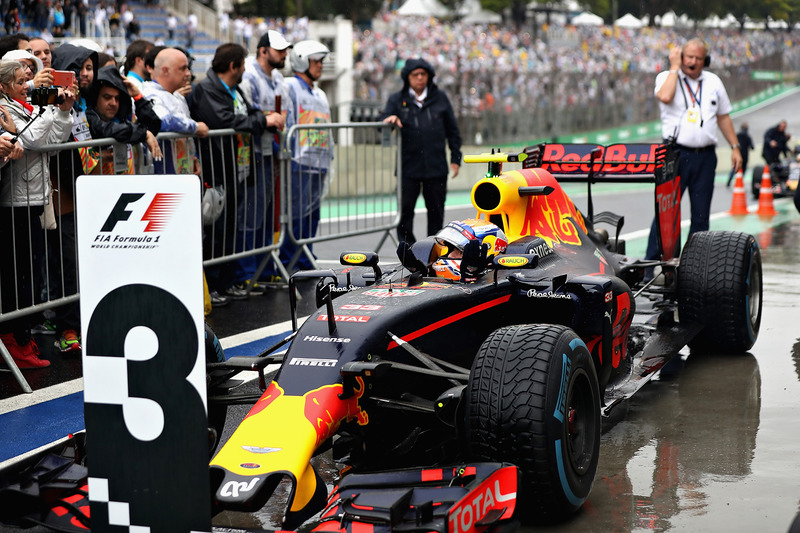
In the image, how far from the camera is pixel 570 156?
8062mm

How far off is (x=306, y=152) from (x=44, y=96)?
3794 mm

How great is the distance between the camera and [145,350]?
3.21 meters

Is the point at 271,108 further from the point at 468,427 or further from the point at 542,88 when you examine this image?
the point at 542,88

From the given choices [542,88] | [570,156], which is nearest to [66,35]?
[542,88]

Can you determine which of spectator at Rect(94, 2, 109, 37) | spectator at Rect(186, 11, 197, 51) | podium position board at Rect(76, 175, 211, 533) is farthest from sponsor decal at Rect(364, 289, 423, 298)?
spectator at Rect(186, 11, 197, 51)

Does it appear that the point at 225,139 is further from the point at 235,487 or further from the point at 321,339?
the point at 235,487

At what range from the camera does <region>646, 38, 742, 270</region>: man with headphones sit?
959 cm

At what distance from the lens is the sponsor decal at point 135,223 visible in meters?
3.17

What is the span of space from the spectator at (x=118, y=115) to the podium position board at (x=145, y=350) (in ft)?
15.2

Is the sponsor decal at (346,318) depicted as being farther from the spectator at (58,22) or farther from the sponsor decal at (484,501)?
the spectator at (58,22)

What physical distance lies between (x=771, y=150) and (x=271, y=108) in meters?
17.0

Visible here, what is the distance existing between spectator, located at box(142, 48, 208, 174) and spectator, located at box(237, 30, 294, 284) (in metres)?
0.77

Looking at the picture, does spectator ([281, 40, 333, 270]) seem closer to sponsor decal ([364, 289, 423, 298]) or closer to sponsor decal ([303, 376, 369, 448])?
sponsor decal ([364, 289, 423, 298])

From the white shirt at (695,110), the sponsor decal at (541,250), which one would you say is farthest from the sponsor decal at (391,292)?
the white shirt at (695,110)
